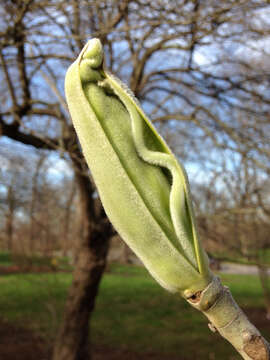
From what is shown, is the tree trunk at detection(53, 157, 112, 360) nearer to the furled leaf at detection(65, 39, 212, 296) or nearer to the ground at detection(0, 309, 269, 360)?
the ground at detection(0, 309, 269, 360)

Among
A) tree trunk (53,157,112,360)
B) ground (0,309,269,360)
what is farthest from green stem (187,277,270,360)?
ground (0,309,269,360)

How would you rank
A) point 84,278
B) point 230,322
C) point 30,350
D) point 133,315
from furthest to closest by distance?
1. point 133,315
2. point 30,350
3. point 84,278
4. point 230,322

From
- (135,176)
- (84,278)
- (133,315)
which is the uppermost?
(135,176)

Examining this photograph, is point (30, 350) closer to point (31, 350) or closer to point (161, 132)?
point (31, 350)

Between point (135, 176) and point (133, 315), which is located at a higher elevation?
point (135, 176)

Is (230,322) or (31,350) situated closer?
(230,322)

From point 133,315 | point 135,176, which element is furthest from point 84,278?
point 133,315

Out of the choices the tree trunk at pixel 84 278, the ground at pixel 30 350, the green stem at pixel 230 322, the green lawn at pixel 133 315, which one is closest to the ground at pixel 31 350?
the ground at pixel 30 350
